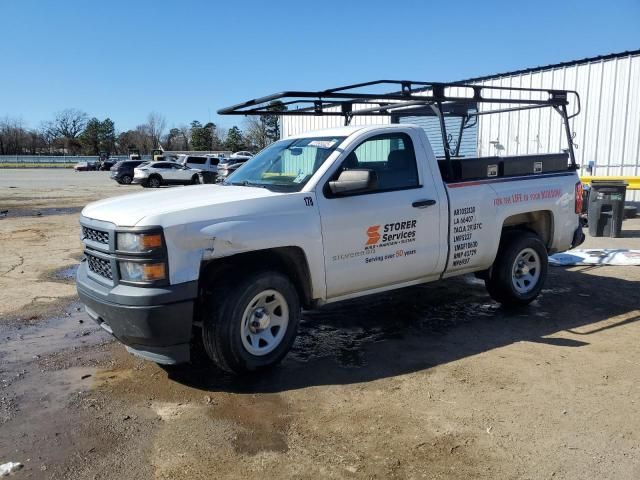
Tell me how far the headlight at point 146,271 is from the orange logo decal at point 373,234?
1.85 meters

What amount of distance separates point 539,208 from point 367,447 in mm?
4031

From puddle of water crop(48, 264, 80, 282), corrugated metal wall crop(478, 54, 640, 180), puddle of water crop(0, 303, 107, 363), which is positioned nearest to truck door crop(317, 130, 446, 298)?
puddle of water crop(0, 303, 107, 363)

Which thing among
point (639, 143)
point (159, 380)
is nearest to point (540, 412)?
point (159, 380)

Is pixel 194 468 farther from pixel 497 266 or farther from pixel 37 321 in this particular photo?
pixel 497 266

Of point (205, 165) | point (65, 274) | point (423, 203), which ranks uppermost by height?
point (423, 203)

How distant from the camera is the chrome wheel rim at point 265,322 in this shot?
438cm

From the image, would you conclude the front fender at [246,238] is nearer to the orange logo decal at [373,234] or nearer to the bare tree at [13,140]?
the orange logo decal at [373,234]

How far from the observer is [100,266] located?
4363mm

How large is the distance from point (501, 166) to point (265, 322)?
3286 millimetres

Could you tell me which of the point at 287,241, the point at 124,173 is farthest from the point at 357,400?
the point at 124,173

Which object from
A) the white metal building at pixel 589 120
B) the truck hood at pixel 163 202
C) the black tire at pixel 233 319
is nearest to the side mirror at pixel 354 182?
the truck hood at pixel 163 202

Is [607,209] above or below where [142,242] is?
below

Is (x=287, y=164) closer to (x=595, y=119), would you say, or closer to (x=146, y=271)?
(x=146, y=271)

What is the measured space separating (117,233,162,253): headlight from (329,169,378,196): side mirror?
60.7 inches
